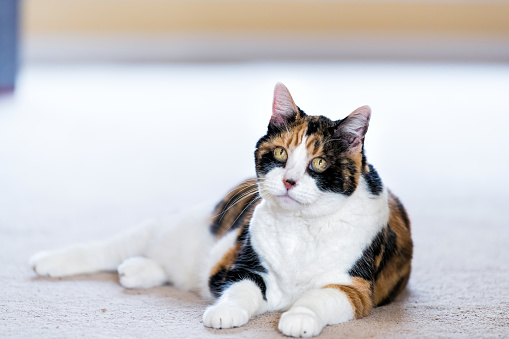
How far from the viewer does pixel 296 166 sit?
1512mm

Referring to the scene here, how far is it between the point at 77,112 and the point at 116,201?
7.12ft

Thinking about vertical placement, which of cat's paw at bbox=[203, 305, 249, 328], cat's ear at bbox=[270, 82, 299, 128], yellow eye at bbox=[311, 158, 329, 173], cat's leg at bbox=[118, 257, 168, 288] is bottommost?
cat's paw at bbox=[203, 305, 249, 328]

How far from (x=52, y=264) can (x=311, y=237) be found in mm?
776

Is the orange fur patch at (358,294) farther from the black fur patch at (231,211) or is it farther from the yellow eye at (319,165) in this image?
the black fur patch at (231,211)

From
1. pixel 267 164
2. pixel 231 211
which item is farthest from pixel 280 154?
pixel 231 211

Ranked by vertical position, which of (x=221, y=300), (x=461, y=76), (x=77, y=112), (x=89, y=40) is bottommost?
(x=221, y=300)

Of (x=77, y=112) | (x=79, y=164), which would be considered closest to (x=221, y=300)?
(x=79, y=164)

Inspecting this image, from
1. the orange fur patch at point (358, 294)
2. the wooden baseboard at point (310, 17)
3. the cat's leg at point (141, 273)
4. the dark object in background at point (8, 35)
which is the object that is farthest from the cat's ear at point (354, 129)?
the wooden baseboard at point (310, 17)

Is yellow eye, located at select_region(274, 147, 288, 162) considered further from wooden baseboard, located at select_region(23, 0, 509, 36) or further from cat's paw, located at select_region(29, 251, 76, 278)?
wooden baseboard, located at select_region(23, 0, 509, 36)

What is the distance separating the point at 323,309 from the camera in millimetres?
1482

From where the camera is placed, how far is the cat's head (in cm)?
150

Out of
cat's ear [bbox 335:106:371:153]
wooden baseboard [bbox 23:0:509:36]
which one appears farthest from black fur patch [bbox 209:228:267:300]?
wooden baseboard [bbox 23:0:509:36]

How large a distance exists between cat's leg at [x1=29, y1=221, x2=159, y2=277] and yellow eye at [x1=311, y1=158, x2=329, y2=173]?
0.75m

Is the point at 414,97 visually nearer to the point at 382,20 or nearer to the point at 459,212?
the point at 382,20
